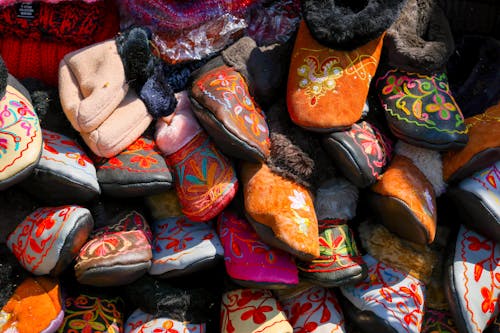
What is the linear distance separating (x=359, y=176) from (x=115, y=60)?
548 mm

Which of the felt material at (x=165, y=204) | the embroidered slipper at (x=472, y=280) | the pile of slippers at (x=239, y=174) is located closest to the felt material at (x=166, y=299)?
the pile of slippers at (x=239, y=174)

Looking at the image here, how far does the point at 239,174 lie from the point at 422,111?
403mm

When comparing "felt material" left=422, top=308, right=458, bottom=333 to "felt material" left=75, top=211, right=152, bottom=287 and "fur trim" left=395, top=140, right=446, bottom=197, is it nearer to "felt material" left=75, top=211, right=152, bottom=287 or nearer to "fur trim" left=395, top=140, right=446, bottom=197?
"fur trim" left=395, top=140, right=446, bottom=197

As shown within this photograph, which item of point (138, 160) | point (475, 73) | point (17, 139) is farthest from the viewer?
point (475, 73)

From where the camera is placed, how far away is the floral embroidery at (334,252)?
1172mm

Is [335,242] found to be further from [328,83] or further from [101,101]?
[101,101]

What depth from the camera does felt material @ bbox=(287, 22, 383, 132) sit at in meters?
1.13

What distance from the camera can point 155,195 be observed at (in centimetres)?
124

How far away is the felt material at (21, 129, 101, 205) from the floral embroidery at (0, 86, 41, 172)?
0.05 meters

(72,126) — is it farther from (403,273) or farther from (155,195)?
(403,273)

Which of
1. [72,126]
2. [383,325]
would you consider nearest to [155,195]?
[72,126]

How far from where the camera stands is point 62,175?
1058 mm

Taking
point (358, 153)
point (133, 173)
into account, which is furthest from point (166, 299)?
point (358, 153)

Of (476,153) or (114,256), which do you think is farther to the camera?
(476,153)
